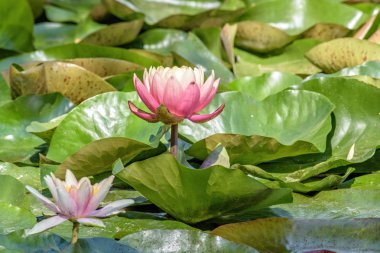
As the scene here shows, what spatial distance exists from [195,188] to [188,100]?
0.13 m

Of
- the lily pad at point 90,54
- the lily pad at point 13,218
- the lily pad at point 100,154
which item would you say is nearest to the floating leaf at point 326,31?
the lily pad at point 90,54

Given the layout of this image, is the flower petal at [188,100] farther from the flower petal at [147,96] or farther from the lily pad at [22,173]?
the lily pad at [22,173]

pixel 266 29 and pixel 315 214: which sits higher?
pixel 315 214

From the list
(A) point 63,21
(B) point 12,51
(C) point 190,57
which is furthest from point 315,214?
(A) point 63,21

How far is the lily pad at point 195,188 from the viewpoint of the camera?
122 centimetres

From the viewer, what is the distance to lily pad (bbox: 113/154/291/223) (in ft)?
4.00

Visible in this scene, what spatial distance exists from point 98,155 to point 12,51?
3.62 feet

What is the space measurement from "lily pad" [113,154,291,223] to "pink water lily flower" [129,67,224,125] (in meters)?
0.07

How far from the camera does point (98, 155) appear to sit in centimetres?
142

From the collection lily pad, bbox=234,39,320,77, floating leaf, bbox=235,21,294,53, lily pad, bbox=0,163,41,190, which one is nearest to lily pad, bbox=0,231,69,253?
lily pad, bbox=0,163,41,190

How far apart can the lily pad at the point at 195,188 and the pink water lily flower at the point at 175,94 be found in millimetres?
67

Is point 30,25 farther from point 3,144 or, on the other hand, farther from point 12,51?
point 3,144

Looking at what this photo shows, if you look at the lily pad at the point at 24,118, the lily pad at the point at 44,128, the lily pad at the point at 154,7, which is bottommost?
the lily pad at the point at 154,7

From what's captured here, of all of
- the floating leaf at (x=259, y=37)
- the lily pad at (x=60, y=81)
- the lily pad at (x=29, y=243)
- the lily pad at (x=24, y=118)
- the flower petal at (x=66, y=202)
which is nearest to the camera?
the flower petal at (x=66, y=202)
